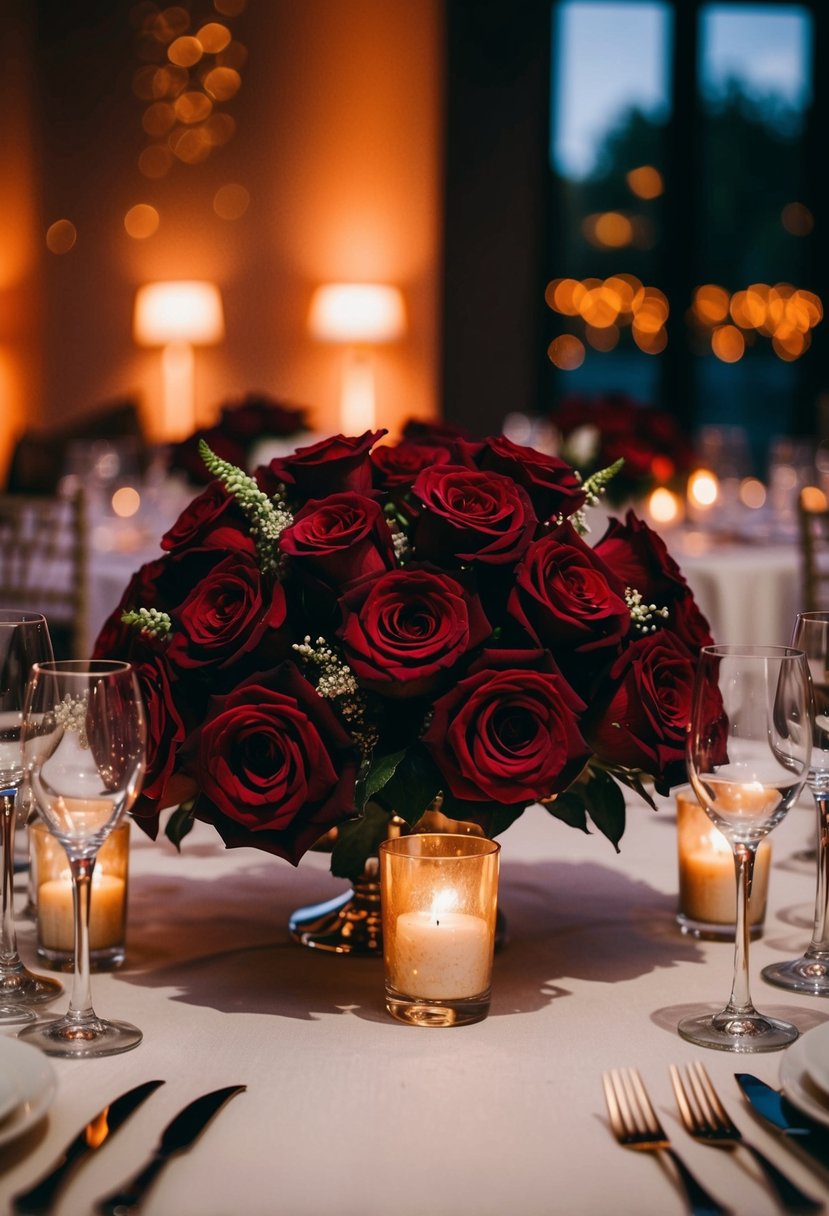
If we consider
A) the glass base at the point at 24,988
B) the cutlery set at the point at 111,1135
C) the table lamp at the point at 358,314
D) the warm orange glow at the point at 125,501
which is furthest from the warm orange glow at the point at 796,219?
the cutlery set at the point at 111,1135

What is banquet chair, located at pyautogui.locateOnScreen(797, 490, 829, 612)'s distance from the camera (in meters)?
3.50

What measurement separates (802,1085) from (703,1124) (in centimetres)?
6

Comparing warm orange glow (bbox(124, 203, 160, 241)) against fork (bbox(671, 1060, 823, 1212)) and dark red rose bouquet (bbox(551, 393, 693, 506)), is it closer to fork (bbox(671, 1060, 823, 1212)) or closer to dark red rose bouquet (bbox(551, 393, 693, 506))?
dark red rose bouquet (bbox(551, 393, 693, 506))

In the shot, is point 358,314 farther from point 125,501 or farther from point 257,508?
point 257,508

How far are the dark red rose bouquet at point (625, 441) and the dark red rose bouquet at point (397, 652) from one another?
2.28m

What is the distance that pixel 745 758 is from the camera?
984 millimetres

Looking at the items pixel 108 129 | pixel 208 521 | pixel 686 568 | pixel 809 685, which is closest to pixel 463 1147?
pixel 809 685

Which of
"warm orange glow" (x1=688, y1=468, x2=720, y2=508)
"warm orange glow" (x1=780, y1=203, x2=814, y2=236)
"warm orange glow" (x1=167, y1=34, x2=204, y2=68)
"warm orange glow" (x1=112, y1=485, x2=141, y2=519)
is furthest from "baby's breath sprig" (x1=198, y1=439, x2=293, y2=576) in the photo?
"warm orange glow" (x1=780, y1=203, x2=814, y2=236)

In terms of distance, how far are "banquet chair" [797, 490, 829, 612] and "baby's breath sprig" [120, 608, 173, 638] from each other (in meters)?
2.61

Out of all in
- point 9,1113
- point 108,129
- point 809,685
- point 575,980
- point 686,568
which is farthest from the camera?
point 108,129

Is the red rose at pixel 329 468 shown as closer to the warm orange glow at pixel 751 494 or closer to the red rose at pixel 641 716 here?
the red rose at pixel 641 716

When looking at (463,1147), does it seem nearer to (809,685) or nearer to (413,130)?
(809,685)

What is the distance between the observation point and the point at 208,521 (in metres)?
1.12

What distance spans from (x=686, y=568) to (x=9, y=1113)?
9.61 ft
